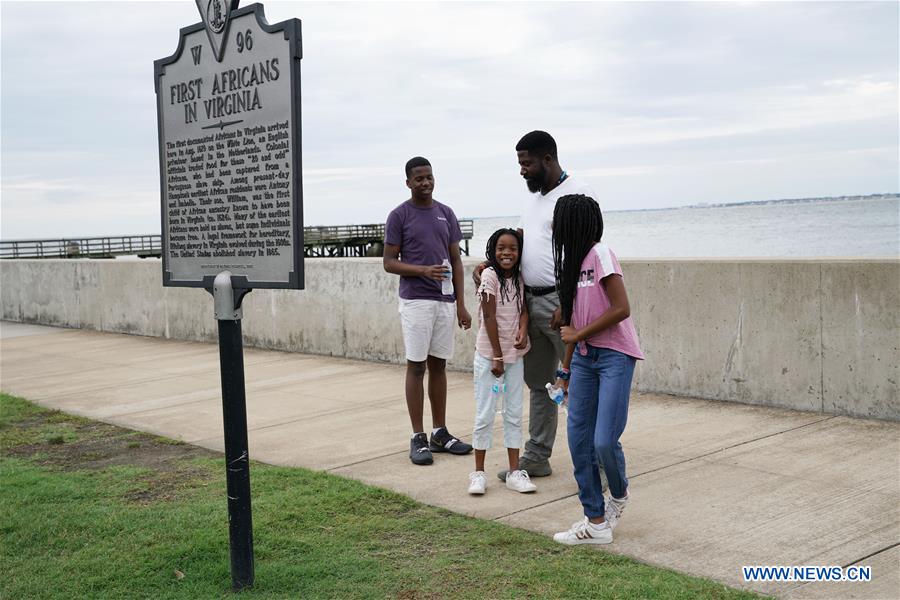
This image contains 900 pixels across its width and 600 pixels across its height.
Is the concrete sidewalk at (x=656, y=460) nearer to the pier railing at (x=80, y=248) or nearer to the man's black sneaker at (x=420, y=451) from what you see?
the man's black sneaker at (x=420, y=451)

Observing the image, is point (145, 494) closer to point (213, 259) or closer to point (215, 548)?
point (215, 548)

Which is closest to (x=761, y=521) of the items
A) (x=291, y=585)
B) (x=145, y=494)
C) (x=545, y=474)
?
(x=545, y=474)

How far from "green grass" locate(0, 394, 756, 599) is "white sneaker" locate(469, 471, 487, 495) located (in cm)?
31

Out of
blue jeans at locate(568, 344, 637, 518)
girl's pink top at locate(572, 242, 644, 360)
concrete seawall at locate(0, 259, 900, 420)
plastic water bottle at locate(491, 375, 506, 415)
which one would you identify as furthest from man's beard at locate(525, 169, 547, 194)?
Result: concrete seawall at locate(0, 259, 900, 420)

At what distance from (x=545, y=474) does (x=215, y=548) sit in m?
2.04

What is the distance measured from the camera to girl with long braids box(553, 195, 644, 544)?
4.50 meters

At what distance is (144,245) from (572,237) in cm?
6206

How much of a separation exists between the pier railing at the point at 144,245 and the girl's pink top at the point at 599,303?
47756 millimetres

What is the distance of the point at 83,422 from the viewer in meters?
8.20

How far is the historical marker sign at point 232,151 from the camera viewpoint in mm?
4152

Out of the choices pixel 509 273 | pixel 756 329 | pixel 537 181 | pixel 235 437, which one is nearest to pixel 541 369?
pixel 509 273

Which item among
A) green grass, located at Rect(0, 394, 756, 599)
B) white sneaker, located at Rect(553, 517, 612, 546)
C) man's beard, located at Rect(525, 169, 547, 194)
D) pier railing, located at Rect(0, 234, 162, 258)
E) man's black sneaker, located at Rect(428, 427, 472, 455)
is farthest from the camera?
pier railing, located at Rect(0, 234, 162, 258)

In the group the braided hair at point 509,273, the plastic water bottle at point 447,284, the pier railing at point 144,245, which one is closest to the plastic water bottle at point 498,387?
the braided hair at point 509,273

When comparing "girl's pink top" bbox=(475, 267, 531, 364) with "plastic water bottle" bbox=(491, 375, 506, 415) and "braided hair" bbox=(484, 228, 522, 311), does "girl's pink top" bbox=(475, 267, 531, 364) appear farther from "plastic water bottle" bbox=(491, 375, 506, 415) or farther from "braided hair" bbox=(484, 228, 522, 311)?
"plastic water bottle" bbox=(491, 375, 506, 415)
